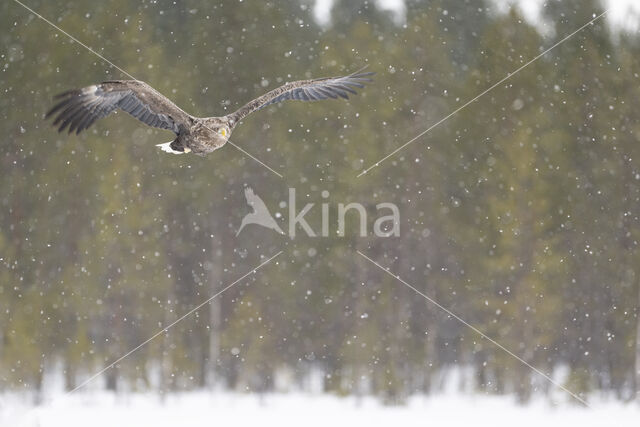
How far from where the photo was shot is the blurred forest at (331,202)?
20.2 m

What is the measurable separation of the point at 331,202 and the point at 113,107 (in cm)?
1241

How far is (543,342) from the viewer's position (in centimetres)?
2073

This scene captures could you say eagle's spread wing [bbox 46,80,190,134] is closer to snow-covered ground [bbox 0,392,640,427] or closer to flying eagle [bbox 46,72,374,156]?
flying eagle [bbox 46,72,374,156]

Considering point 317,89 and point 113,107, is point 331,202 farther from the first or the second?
point 113,107

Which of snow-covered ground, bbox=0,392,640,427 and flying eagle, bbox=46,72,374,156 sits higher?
flying eagle, bbox=46,72,374,156

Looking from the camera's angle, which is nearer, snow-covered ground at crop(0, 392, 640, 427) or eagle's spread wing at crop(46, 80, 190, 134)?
eagle's spread wing at crop(46, 80, 190, 134)

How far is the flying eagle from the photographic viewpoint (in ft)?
27.2

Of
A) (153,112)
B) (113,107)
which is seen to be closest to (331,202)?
(113,107)

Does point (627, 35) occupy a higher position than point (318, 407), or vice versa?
point (627, 35)

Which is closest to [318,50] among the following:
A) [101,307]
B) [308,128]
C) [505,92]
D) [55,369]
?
[308,128]

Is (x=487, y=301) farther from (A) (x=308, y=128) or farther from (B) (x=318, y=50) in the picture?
(B) (x=318, y=50)

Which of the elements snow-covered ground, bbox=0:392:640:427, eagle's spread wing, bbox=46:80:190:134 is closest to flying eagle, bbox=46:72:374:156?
eagle's spread wing, bbox=46:80:190:134

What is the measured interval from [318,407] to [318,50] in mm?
8880

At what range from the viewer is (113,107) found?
8.84 m
